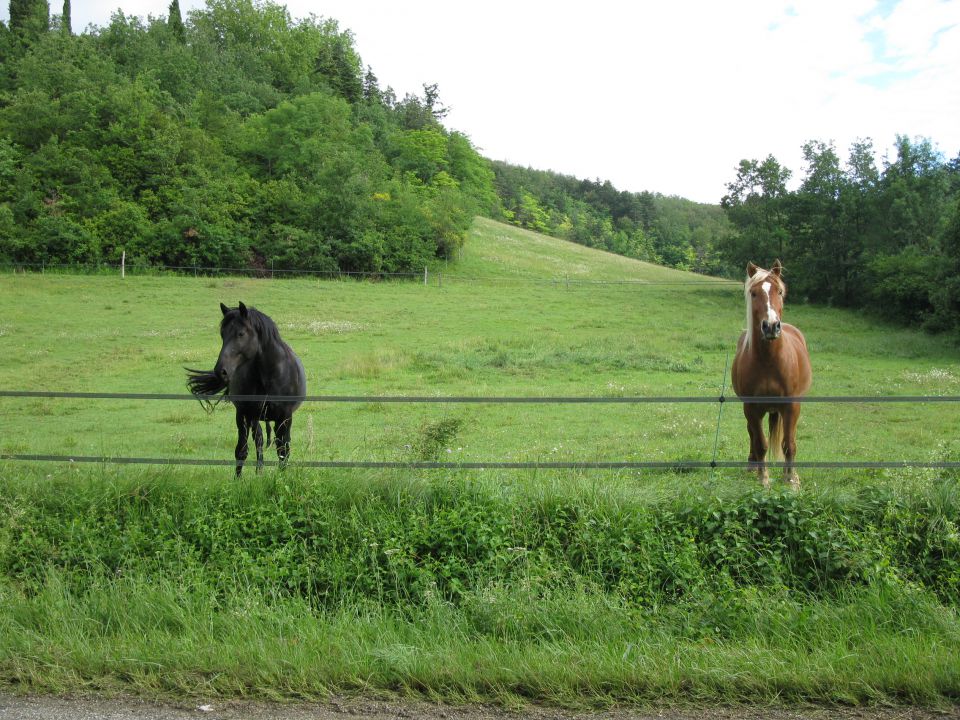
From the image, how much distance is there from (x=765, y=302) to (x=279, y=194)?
5333 centimetres

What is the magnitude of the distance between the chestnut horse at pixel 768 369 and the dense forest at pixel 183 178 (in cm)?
4402

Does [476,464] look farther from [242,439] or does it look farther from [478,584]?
[242,439]

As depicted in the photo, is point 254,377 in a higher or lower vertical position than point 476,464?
higher

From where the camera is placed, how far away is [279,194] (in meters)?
55.8

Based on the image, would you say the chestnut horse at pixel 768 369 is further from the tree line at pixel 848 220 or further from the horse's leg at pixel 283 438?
the tree line at pixel 848 220

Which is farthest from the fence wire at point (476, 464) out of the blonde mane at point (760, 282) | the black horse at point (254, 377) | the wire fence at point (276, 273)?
the wire fence at point (276, 273)

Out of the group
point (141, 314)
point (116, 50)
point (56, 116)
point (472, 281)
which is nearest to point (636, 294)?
point (472, 281)

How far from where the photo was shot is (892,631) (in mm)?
4441

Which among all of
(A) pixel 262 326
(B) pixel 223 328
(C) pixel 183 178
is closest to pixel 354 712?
(B) pixel 223 328

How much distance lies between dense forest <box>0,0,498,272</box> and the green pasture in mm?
8522

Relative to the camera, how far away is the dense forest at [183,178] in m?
46.9

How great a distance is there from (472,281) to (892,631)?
148 ft

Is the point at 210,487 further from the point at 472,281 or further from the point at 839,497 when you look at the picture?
the point at 472,281

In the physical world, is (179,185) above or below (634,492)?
above
